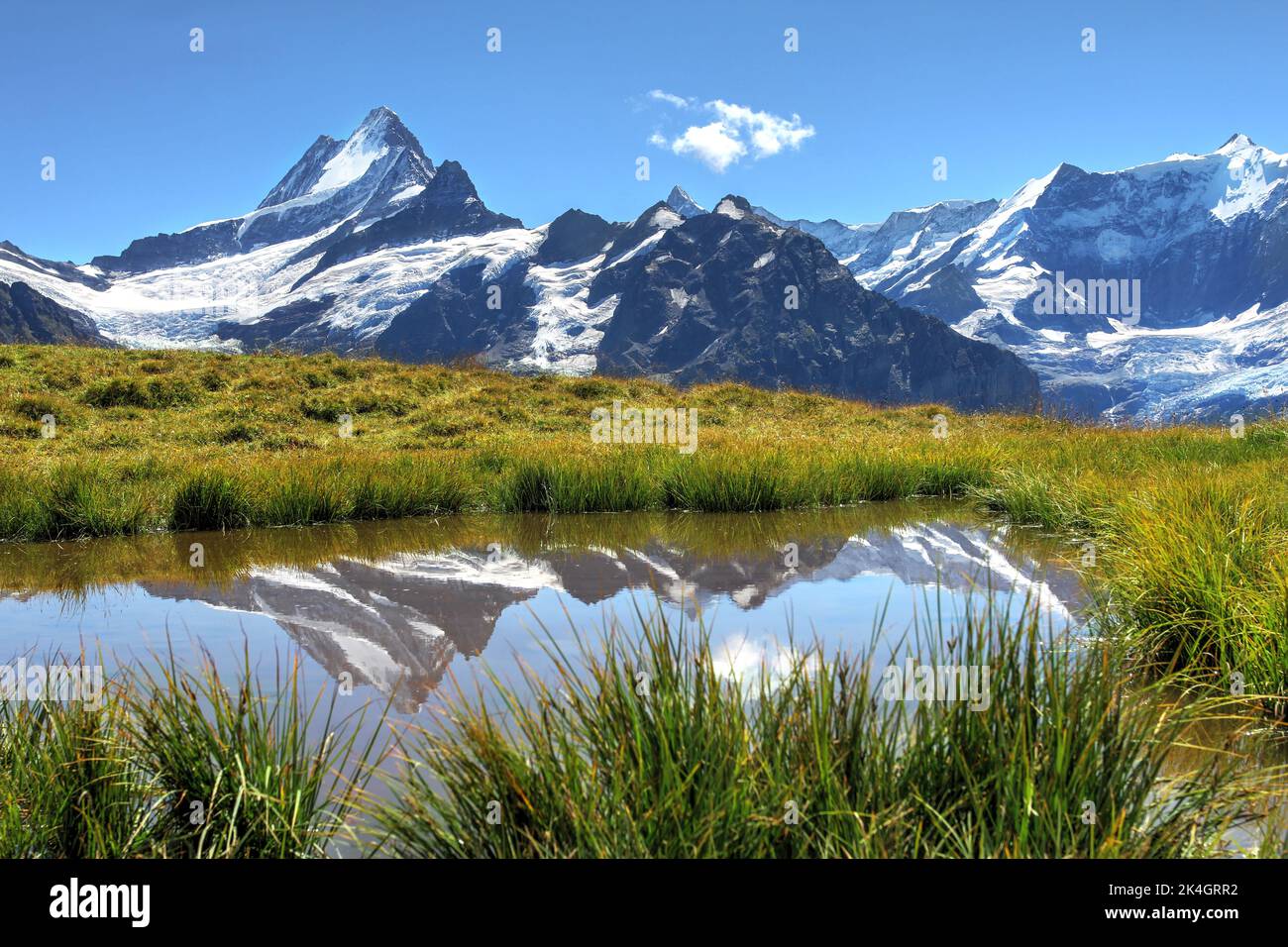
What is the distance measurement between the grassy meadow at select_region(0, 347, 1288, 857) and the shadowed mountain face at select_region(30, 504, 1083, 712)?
490 mm

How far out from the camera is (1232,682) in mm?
5742

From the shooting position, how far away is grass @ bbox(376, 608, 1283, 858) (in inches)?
129

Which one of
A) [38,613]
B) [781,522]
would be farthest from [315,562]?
[781,522]

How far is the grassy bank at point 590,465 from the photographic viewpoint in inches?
281

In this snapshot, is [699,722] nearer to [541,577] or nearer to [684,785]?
[684,785]

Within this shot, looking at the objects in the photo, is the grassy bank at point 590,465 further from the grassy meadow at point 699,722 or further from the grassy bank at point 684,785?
the grassy bank at point 684,785

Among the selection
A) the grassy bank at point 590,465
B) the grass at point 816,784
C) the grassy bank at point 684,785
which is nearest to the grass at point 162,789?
the grassy bank at point 684,785

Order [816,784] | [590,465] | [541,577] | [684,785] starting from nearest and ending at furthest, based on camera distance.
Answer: [684,785]
[816,784]
[541,577]
[590,465]

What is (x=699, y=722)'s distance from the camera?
3.53 meters

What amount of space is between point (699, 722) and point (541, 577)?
7.51 m

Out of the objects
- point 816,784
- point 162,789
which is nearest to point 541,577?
point 162,789

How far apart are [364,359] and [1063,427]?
2233 centimetres

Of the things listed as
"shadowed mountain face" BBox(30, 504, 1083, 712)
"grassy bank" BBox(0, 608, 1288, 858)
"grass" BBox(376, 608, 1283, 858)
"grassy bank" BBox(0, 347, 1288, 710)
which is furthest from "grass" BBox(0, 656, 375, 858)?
"grassy bank" BBox(0, 347, 1288, 710)

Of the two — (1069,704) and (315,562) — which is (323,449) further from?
(1069,704)
